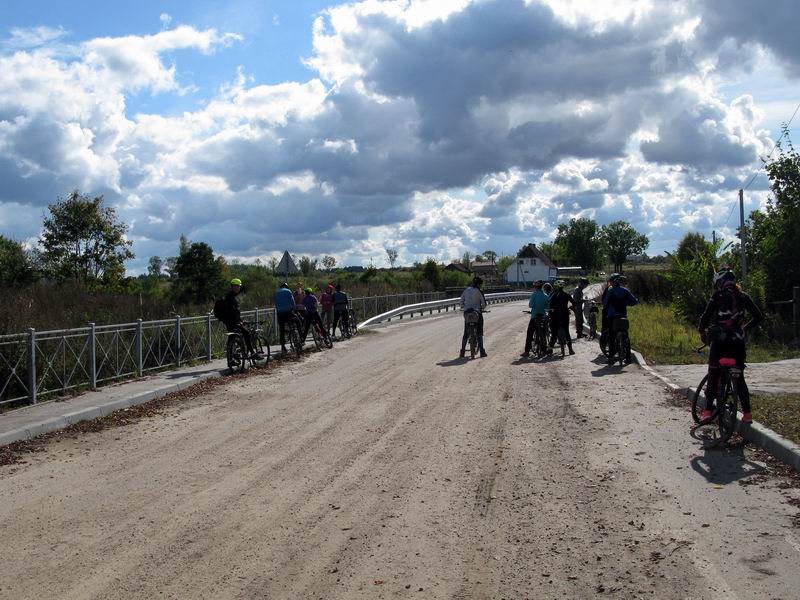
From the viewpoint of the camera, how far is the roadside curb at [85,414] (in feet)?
31.4

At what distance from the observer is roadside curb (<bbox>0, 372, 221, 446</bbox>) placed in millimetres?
9562

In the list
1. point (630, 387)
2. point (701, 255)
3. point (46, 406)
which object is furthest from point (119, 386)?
point (701, 255)

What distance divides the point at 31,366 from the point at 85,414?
1681 mm

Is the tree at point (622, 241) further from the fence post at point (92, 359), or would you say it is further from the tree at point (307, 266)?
the fence post at point (92, 359)

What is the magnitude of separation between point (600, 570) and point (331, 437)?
4.86 meters

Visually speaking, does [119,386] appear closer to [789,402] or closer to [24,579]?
[24,579]

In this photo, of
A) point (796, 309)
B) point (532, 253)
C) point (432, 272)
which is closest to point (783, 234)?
point (796, 309)

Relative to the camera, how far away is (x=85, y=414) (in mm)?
11086

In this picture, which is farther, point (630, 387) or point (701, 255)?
point (701, 255)

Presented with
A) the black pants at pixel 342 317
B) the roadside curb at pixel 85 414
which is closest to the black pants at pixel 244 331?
the roadside curb at pixel 85 414

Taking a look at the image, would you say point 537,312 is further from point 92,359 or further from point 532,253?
point 532,253

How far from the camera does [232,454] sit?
28.0 ft

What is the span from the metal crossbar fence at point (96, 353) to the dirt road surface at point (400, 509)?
271 cm

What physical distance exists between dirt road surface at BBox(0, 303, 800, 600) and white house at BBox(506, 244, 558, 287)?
117m
